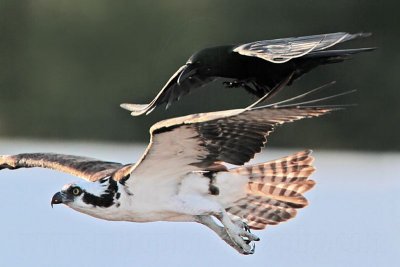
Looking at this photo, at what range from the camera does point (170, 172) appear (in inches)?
236

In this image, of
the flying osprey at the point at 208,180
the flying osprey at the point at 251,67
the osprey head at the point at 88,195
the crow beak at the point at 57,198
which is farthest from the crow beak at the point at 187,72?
the crow beak at the point at 57,198

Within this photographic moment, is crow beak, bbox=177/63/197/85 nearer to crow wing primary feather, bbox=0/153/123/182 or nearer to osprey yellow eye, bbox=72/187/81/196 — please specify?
crow wing primary feather, bbox=0/153/123/182

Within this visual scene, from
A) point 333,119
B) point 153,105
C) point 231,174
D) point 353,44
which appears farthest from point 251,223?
point 333,119

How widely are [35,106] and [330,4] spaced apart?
3623 millimetres

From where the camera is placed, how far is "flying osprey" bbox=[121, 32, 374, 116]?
6.11 m

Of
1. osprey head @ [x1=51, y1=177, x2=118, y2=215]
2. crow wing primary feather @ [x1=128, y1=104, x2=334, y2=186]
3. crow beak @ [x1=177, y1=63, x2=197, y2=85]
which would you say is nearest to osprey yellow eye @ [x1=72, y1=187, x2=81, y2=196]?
osprey head @ [x1=51, y1=177, x2=118, y2=215]

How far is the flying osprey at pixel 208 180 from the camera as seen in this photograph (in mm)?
5613

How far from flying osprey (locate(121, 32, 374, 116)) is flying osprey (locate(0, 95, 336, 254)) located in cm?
37

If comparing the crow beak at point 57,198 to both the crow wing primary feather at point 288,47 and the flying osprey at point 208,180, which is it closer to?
the flying osprey at point 208,180

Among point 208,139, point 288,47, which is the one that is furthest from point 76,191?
point 288,47

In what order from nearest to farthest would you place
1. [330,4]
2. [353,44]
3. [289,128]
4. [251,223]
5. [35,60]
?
[251,223] → [353,44] → [289,128] → [330,4] → [35,60]

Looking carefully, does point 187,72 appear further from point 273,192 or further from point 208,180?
point 273,192

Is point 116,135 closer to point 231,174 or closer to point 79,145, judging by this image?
point 79,145

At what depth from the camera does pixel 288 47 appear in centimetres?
604
